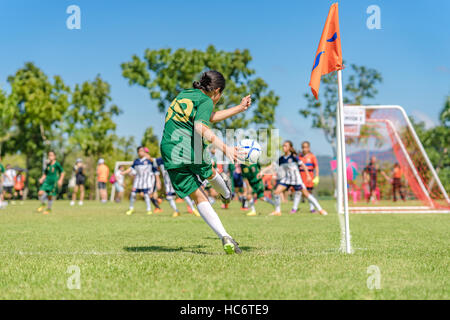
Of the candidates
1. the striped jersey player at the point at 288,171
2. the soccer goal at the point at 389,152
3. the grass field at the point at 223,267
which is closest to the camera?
the grass field at the point at 223,267

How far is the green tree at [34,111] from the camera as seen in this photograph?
133 ft

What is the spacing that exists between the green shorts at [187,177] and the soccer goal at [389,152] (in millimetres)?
12199

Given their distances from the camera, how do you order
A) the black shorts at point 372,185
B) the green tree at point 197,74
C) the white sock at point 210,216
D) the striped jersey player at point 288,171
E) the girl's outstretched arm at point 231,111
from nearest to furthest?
1. the girl's outstretched arm at point 231,111
2. the white sock at point 210,216
3. the striped jersey player at point 288,171
4. the black shorts at point 372,185
5. the green tree at point 197,74

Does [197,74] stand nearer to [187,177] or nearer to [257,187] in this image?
[257,187]

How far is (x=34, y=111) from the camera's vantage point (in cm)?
4038

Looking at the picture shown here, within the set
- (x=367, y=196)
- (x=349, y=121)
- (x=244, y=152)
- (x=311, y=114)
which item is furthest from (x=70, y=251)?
(x=311, y=114)

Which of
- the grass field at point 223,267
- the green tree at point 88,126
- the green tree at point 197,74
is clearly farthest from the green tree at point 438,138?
the grass field at point 223,267

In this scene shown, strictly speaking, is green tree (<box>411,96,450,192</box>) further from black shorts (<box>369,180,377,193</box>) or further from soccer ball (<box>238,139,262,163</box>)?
soccer ball (<box>238,139,262,163</box>)

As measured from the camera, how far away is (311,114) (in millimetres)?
51969

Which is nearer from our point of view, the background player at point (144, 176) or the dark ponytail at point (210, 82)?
the dark ponytail at point (210, 82)

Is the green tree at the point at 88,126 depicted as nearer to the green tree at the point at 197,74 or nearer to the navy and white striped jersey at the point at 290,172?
the green tree at the point at 197,74

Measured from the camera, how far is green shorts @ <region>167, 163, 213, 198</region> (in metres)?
5.98

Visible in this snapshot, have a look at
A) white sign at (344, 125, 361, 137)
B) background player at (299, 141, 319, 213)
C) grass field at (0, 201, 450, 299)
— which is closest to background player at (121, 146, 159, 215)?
background player at (299, 141, 319, 213)
